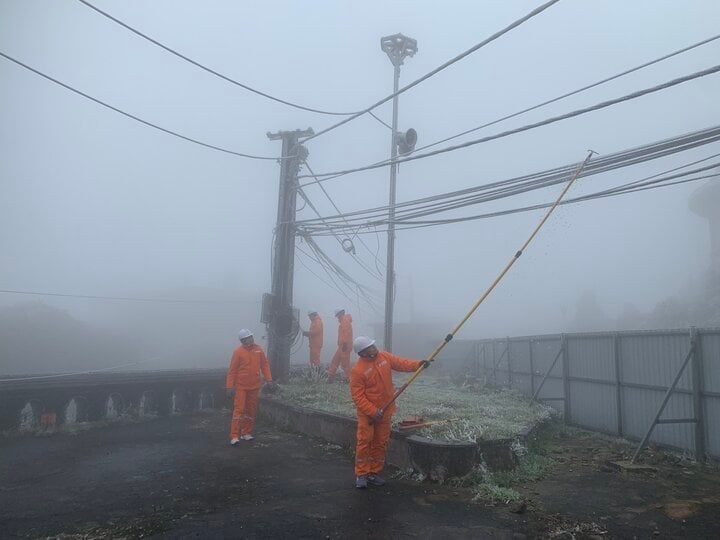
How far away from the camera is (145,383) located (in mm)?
13258

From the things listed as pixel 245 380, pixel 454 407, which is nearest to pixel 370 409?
pixel 454 407

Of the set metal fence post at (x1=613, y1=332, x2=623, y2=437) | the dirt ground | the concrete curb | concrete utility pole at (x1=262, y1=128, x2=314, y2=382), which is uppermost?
concrete utility pole at (x1=262, y1=128, x2=314, y2=382)

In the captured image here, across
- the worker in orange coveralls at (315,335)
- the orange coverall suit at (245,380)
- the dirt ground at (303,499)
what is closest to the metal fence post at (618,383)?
the dirt ground at (303,499)

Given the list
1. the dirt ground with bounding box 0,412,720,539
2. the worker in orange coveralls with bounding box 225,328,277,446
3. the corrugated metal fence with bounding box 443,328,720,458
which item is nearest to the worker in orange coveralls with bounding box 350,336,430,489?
the dirt ground with bounding box 0,412,720,539

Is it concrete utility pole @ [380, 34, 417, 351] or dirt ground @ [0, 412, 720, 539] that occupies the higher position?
concrete utility pole @ [380, 34, 417, 351]

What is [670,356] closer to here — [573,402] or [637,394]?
[637,394]

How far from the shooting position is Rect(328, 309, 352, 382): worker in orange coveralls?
14375 millimetres

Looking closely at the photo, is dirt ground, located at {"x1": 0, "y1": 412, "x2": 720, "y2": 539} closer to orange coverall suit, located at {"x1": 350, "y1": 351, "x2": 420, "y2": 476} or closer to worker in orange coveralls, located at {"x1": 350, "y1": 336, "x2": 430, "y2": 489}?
worker in orange coveralls, located at {"x1": 350, "y1": 336, "x2": 430, "y2": 489}

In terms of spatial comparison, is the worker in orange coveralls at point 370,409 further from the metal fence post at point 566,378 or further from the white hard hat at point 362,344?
the metal fence post at point 566,378

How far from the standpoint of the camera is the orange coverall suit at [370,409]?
7043mm

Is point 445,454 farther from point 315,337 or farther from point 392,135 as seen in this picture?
point 392,135

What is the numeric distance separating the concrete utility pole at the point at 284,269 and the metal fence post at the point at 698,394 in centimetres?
899

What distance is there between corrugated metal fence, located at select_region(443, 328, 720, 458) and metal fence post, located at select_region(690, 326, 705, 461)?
13 mm

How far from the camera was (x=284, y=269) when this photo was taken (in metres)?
14.5
